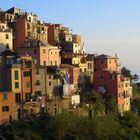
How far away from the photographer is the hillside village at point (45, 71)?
131ft

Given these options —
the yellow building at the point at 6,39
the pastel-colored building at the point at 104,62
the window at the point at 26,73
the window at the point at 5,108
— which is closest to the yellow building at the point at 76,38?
the pastel-colored building at the point at 104,62

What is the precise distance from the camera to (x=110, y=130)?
42.3 metres

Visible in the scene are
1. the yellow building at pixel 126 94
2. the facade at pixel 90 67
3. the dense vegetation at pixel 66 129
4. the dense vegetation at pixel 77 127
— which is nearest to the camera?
the dense vegetation at pixel 66 129

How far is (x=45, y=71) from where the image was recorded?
140 ft

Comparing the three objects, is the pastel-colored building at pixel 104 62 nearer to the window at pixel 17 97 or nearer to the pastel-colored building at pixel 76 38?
the pastel-colored building at pixel 76 38

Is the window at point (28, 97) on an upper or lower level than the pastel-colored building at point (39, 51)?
lower

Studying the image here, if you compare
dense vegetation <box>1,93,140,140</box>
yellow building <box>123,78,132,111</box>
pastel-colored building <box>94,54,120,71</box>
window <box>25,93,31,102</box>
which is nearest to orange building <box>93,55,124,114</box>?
A: yellow building <box>123,78,132,111</box>

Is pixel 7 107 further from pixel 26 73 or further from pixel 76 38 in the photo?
pixel 76 38

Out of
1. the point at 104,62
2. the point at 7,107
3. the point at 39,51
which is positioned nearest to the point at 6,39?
the point at 39,51

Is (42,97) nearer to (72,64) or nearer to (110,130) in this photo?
(110,130)

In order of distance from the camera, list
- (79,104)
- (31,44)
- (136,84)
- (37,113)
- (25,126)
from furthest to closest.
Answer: (136,84) → (31,44) → (79,104) → (37,113) → (25,126)

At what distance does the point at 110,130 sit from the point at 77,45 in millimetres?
19390

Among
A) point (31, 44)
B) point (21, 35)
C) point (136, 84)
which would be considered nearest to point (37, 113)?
point (31, 44)

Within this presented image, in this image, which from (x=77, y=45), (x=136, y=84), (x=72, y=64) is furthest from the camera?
(x=136, y=84)
